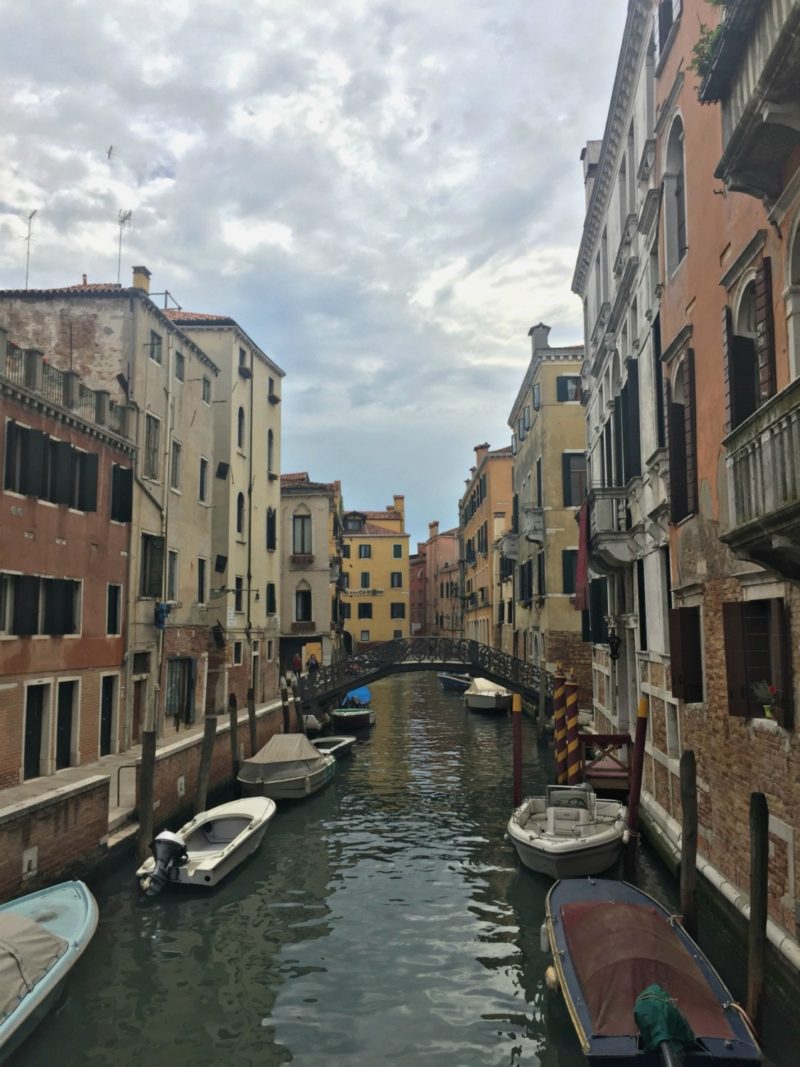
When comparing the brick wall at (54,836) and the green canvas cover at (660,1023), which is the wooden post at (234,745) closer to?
the brick wall at (54,836)

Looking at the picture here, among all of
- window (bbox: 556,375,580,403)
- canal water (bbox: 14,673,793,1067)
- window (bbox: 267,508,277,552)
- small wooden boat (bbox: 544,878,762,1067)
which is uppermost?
window (bbox: 556,375,580,403)

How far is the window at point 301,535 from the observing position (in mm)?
36875

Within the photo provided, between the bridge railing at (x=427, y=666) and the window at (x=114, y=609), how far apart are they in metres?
11.1

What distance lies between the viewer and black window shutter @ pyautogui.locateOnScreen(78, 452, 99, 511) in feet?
53.0

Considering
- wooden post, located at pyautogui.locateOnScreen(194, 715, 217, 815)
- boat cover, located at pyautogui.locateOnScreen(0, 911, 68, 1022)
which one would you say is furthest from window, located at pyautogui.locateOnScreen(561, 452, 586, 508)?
boat cover, located at pyautogui.locateOnScreen(0, 911, 68, 1022)

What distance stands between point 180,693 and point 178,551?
3531mm

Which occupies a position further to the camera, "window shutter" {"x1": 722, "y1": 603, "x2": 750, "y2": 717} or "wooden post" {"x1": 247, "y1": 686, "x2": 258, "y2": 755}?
"wooden post" {"x1": 247, "y1": 686, "x2": 258, "y2": 755}

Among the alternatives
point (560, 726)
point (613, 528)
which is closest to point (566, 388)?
point (613, 528)

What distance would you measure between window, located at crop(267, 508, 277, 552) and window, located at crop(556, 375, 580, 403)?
421 inches

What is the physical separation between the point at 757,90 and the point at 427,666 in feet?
81.0

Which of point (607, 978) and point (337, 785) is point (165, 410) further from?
point (607, 978)

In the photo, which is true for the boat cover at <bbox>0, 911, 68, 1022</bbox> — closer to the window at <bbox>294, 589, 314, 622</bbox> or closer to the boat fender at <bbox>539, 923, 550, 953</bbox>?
the boat fender at <bbox>539, 923, 550, 953</bbox>

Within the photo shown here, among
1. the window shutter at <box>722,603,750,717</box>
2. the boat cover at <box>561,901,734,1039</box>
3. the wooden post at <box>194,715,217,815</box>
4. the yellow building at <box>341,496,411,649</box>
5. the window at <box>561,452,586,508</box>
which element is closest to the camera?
the boat cover at <box>561,901,734,1039</box>

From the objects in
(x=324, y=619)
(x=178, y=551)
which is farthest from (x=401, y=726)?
(x=178, y=551)
